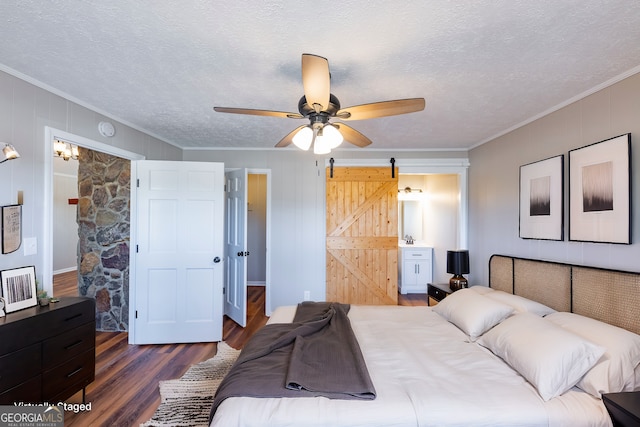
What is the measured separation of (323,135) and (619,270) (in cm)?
219

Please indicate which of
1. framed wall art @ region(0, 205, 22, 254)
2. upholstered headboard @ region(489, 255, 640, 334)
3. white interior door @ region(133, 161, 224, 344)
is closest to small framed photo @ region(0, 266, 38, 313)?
framed wall art @ region(0, 205, 22, 254)

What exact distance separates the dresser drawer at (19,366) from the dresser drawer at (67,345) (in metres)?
0.05

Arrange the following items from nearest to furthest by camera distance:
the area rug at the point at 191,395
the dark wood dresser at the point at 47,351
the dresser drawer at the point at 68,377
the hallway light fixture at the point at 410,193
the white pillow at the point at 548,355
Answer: the white pillow at the point at 548,355
the dark wood dresser at the point at 47,351
the dresser drawer at the point at 68,377
the area rug at the point at 191,395
the hallway light fixture at the point at 410,193

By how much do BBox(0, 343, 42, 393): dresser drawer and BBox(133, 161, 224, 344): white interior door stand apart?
1553 mm

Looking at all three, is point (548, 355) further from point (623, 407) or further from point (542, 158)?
point (542, 158)

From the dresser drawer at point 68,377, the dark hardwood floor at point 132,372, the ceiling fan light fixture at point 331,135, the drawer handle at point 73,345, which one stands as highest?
the ceiling fan light fixture at point 331,135

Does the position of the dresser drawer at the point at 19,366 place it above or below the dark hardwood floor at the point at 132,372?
above

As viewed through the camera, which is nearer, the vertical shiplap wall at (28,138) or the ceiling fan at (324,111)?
the ceiling fan at (324,111)

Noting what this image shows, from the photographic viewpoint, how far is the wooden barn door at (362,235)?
4.26m

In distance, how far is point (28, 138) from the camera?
2.16m

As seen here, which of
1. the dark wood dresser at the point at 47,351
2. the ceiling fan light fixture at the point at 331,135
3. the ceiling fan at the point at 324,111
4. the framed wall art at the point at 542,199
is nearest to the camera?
the ceiling fan at the point at 324,111

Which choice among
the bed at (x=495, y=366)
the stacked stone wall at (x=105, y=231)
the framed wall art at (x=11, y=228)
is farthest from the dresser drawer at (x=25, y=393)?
the stacked stone wall at (x=105, y=231)

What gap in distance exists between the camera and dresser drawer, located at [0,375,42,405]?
5.58 ft

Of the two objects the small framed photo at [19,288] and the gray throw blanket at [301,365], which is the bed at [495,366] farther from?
the small framed photo at [19,288]
